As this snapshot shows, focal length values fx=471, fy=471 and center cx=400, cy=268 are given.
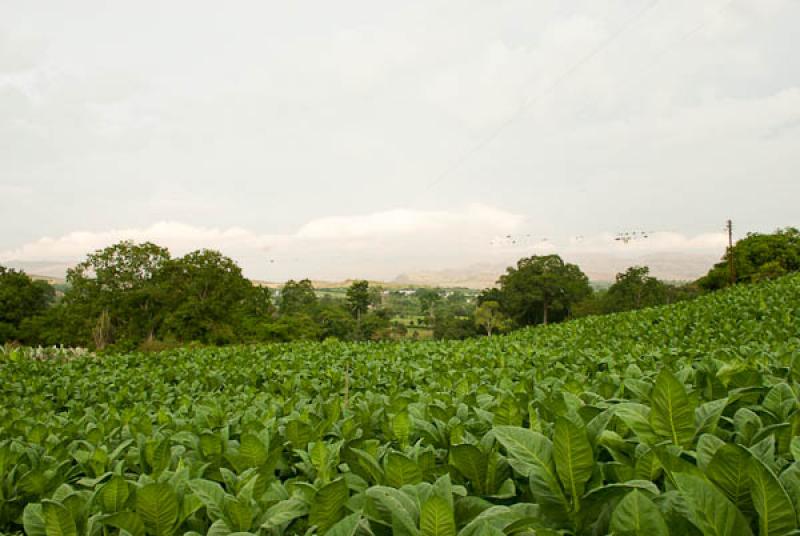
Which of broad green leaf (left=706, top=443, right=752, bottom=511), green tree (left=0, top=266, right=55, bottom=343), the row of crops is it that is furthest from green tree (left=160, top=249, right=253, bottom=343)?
broad green leaf (left=706, top=443, right=752, bottom=511)

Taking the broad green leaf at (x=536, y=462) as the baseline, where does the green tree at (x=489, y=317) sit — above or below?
below

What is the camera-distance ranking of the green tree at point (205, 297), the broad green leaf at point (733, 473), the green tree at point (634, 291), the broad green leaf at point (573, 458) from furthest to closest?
the green tree at point (634, 291) → the green tree at point (205, 297) → the broad green leaf at point (573, 458) → the broad green leaf at point (733, 473)

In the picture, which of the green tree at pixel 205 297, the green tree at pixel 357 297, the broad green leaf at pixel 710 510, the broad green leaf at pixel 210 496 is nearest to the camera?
the broad green leaf at pixel 710 510

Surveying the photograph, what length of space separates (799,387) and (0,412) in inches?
270

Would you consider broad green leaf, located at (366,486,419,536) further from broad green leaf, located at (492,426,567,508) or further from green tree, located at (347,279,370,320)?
green tree, located at (347,279,370,320)

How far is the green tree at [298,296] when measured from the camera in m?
74.2

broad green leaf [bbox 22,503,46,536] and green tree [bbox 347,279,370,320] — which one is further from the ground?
broad green leaf [bbox 22,503,46,536]

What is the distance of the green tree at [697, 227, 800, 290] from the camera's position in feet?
150

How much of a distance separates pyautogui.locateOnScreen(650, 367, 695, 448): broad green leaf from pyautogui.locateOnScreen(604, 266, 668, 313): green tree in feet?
222

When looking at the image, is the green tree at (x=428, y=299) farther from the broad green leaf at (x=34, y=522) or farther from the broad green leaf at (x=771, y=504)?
the broad green leaf at (x=771, y=504)

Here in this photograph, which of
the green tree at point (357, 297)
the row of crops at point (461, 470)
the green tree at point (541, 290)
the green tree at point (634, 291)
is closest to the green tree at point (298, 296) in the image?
the green tree at point (357, 297)

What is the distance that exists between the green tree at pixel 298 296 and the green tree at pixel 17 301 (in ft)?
98.1

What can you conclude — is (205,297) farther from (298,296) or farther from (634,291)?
(634,291)

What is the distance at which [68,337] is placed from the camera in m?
42.5
